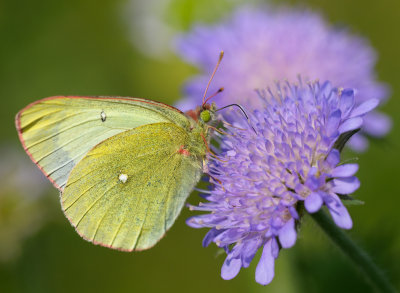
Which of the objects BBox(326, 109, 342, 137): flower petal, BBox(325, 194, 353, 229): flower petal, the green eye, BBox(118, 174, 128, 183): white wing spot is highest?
BBox(326, 109, 342, 137): flower petal

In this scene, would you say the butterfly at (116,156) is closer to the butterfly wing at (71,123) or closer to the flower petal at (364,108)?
the butterfly wing at (71,123)

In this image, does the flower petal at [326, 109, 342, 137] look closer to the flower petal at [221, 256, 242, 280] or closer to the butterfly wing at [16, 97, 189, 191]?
the flower petal at [221, 256, 242, 280]

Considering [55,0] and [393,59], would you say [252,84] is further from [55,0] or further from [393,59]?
[55,0]

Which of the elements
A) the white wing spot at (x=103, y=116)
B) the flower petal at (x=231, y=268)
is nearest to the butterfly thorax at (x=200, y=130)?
the white wing spot at (x=103, y=116)

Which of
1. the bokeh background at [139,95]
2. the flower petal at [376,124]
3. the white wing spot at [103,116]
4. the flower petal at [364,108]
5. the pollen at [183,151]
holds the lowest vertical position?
the bokeh background at [139,95]

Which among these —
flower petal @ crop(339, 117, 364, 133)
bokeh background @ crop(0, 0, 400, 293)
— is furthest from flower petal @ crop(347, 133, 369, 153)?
flower petal @ crop(339, 117, 364, 133)

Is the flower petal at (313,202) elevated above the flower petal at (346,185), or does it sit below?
below

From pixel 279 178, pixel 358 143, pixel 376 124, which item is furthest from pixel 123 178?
pixel 376 124
